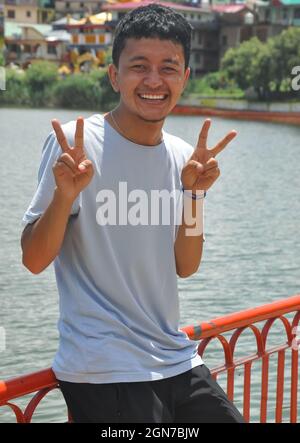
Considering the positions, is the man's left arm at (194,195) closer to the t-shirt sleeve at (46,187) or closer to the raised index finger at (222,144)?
the raised index finger at (222,144)

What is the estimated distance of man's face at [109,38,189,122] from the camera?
2.26m

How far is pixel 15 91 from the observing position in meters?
62.1

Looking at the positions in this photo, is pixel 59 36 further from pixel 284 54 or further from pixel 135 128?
pixel 135 128

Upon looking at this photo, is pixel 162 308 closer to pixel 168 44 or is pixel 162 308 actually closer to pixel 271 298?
pixel 168 44

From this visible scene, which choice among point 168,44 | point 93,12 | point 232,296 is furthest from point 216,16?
point 168,44

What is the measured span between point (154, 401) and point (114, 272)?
32 cm

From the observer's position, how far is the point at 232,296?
11844 mm

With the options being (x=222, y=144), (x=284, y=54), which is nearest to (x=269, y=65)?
(x=284, y=54)

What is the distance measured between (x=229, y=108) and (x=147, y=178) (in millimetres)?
54657

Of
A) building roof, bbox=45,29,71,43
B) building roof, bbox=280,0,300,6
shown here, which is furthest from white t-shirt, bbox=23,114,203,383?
building roof, bbox=45,29,71,43

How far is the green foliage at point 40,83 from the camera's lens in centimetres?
6162

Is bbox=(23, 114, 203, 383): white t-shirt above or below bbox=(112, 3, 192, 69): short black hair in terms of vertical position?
below

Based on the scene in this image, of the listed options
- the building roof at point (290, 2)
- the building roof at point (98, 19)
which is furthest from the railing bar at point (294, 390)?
the building roof at point (98, 19)

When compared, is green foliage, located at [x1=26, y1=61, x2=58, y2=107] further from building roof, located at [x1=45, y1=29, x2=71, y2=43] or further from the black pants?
the black pants
